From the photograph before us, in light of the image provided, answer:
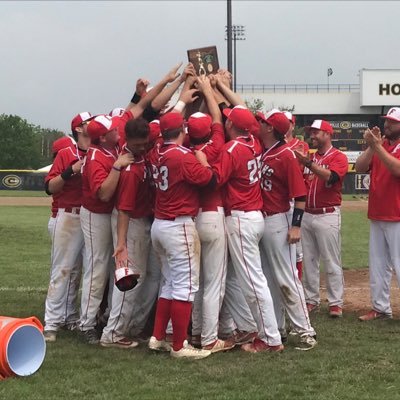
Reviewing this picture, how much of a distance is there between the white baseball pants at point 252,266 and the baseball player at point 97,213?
1166mm

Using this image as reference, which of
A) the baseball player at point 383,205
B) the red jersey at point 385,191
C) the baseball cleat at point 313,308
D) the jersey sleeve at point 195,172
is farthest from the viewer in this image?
the baseball cleat at point 313,308

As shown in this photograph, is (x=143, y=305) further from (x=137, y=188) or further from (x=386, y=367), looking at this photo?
(x=386, y=367)

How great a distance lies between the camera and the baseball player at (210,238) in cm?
571

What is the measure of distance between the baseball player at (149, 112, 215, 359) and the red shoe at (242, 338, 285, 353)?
0.43 m

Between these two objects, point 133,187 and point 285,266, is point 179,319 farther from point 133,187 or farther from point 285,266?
point 133,187

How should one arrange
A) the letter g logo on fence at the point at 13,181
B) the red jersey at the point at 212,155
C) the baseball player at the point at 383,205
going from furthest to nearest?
the letter g logo on fence at the point at 13,181, the baseball player at the point at 383,205, the red jersey at the point at 212,155

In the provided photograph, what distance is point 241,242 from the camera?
571cm

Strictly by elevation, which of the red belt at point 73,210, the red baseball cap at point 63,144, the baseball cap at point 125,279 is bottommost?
the baseball cap at point 125,279

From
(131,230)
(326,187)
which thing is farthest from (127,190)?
(326,187)

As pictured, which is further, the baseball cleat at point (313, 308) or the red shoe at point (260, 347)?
the baseball cleat at point (313, 308)

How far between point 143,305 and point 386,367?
2402mm

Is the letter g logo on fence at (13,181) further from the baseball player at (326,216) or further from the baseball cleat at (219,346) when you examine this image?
the baseball cleat at (219,346)

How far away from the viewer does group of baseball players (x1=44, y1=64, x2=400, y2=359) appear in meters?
5.59

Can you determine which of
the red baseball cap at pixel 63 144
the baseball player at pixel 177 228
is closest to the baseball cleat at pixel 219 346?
the baseball player at pixel 177 228
